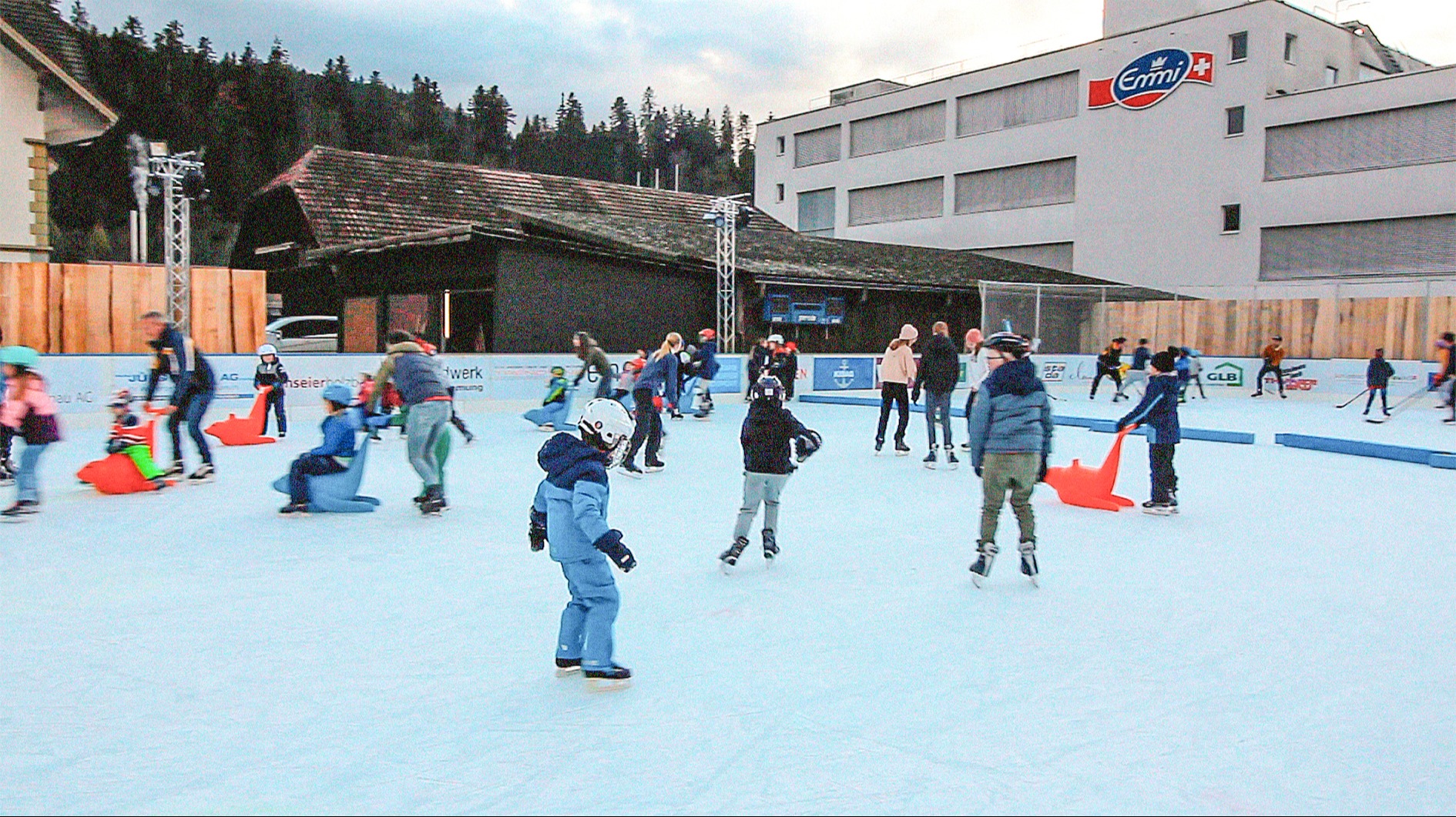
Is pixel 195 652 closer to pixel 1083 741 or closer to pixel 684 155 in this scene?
pixel 1083 741

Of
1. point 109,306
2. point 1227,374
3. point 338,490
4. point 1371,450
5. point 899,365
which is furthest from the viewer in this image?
point 1227,374

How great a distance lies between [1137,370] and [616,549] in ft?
77.6

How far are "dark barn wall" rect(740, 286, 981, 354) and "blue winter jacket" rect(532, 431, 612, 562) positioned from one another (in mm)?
20840

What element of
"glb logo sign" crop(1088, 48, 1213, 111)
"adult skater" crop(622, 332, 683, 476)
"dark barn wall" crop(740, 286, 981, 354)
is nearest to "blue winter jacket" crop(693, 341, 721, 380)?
"adult skater" crop(622, 332, 683, 476)

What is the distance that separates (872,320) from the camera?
28.3m

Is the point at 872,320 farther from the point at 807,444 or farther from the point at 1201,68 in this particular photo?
the point at 807,444

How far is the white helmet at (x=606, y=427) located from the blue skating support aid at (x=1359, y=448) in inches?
458

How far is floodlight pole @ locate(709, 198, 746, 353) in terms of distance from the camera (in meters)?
23.4

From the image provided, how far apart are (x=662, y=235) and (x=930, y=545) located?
2117 cm

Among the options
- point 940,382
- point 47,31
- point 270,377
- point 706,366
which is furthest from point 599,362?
point 47,31

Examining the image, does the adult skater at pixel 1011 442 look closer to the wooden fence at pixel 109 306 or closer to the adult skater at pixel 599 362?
the adult skater at pixel 599 362

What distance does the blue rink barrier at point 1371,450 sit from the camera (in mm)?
12289

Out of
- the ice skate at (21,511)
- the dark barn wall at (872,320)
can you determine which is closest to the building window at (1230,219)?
the dark barn wall at (872,320)

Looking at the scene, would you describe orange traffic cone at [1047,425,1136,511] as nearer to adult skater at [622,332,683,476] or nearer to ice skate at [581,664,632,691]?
adult skater at [622,332,683,476]
